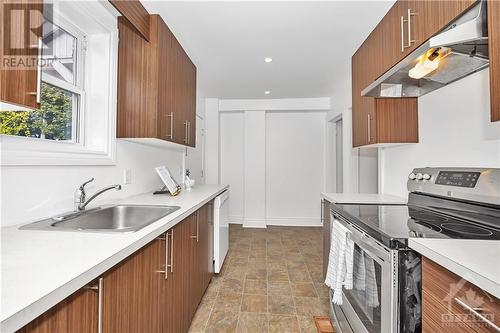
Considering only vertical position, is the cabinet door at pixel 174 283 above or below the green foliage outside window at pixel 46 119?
below

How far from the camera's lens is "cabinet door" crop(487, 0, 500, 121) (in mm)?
874

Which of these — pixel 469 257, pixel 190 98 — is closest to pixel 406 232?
pixel 469 257

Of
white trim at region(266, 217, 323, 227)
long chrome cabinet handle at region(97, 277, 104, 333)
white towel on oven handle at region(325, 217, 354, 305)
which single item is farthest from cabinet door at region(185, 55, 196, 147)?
white trim at region(266, 217, 323, 227)

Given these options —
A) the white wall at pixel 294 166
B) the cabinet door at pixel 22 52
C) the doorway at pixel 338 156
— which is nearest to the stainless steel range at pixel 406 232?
the cabinet door at pixel 22 52

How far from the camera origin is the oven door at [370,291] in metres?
0.90

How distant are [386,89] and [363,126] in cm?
48

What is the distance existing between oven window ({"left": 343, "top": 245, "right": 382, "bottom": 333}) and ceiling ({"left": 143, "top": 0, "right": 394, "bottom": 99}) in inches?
73.9

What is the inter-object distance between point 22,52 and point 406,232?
5.11 ft

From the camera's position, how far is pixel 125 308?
0.86 metres

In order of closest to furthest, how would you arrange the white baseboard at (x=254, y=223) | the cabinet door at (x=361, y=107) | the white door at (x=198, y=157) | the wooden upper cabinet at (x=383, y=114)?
the wooden upper cabinet at (x=383, y=114)
the cabinet door at (x=361, y=107)
the white door at (x=198, y=157)
the white baseboard at (x=254, y=223)

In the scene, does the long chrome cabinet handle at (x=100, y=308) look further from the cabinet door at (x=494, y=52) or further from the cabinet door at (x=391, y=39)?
the cabinet door at (x=391, y=39)

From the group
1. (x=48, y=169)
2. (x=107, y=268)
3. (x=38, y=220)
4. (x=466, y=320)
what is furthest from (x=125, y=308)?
(x=466, y=320)

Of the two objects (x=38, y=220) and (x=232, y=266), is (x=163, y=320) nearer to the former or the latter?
(x=38, y=220)

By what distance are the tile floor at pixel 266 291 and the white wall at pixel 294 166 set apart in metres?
1.16
